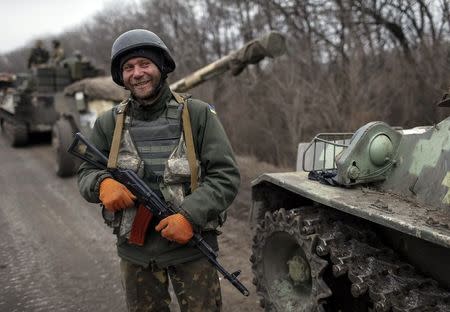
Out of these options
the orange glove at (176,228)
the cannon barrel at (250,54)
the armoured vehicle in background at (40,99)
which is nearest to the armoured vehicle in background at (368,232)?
the orange glove at (176,228)

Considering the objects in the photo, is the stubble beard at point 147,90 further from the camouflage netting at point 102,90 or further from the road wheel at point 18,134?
the road wheel at point 18,134

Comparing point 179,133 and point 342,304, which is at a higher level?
point 179,133

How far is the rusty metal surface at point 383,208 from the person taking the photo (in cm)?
203

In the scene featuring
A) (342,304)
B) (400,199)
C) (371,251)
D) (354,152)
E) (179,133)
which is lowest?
(342,304)

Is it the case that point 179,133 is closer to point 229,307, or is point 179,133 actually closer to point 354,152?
point 354,152

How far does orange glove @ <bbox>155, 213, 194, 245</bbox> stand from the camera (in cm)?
216

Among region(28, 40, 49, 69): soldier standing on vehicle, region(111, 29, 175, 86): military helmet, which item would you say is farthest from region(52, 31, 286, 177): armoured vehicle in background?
region(111, 29, 175, 86): military helmet

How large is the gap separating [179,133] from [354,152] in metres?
1.00

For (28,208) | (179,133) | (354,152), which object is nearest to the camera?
(179,133)

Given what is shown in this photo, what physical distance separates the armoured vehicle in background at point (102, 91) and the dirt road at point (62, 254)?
0.88m

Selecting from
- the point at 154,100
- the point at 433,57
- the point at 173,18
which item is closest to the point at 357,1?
the point at 433,57

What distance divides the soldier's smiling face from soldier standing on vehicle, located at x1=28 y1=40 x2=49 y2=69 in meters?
11.6

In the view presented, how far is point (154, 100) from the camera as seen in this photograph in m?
2.34

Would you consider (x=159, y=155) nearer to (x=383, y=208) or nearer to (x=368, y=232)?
(x=383, y=208)
